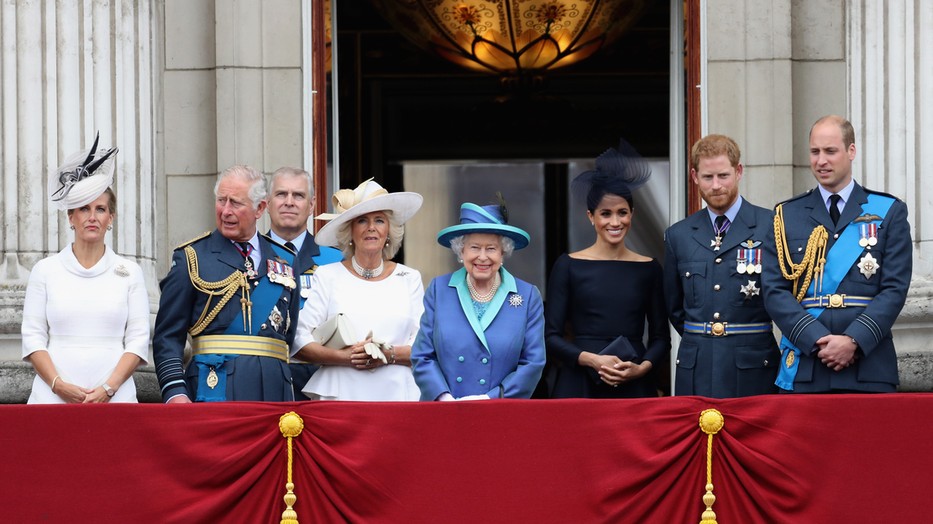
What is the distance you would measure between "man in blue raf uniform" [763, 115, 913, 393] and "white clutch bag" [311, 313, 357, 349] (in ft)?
5.79

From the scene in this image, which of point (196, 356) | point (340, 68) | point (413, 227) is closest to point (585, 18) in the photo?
point (340, 68)

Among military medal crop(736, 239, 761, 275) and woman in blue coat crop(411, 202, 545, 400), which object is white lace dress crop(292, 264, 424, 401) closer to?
woman in blue coat crop(411, 202, 545, 400)

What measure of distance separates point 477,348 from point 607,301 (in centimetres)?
87

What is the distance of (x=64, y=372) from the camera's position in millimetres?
6363

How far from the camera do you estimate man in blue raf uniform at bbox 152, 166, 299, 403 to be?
6.43m

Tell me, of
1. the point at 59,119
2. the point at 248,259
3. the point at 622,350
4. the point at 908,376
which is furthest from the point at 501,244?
the point at 59,119

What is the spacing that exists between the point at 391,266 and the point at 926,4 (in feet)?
11.2

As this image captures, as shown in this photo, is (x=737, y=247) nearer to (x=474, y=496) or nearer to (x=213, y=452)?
(x=474, y=496)

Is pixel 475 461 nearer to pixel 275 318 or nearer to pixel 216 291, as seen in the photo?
pixel 275 318

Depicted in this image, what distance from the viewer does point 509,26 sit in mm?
12750

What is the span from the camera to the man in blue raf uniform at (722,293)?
6.73 meters

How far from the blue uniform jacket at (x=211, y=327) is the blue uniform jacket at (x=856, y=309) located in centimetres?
205

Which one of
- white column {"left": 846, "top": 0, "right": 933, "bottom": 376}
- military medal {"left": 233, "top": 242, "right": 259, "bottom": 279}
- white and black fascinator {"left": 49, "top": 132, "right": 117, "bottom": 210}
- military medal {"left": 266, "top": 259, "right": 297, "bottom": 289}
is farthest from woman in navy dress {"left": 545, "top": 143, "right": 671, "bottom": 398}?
white and black fascinator {"left": 49, "top": 132, "right": 117, "bottom": 210}

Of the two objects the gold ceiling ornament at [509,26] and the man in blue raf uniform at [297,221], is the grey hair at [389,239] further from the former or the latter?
the gold ceiling ornament at [509,26]
